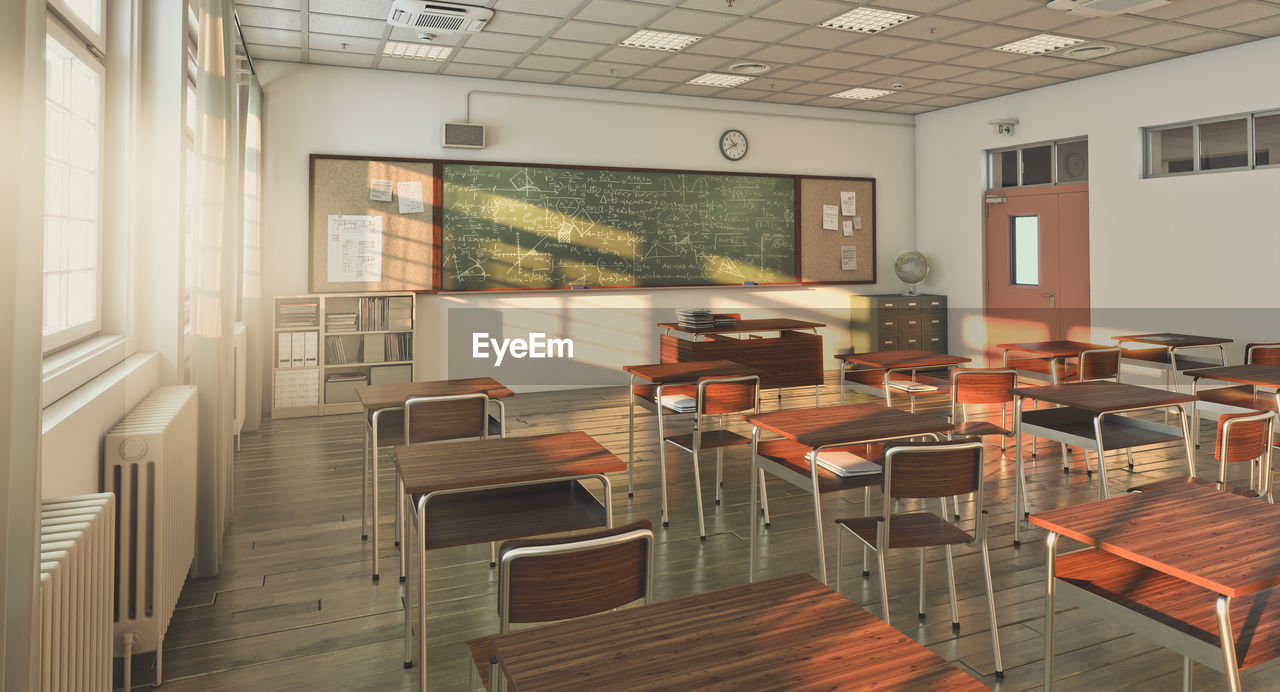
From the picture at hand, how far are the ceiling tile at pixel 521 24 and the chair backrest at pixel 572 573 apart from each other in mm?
4830

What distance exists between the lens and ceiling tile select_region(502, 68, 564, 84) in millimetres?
7215

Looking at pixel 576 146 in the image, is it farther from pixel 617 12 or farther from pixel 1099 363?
pixel 1099 363

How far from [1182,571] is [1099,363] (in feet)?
13.2

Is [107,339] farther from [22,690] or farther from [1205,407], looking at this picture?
[1205,407]

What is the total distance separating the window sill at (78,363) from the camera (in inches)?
88.8

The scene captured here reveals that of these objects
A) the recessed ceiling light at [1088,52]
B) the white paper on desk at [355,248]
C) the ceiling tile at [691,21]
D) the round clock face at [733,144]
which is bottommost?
the white paper on desk at [355,248]

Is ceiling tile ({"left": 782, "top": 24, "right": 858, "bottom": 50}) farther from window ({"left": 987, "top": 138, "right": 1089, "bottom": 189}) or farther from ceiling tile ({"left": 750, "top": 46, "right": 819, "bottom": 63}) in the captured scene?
window ({"left": 987, "top": 138, "right": 1089, "bottom": 189})

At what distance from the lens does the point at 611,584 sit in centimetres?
177

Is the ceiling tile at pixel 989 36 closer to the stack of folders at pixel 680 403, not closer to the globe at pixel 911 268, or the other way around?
the globe at pixel 911 268

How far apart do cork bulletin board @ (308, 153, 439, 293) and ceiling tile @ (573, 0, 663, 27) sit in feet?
7.73

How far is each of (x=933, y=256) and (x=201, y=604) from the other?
833 cm

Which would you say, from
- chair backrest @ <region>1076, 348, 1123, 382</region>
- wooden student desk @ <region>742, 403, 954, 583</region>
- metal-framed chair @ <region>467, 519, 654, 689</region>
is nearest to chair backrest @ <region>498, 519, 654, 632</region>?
metal-framed chair @ <region>467, 519, 654, 689</region>

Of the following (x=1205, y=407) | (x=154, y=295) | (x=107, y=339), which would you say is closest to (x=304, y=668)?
(x=107, y=339)

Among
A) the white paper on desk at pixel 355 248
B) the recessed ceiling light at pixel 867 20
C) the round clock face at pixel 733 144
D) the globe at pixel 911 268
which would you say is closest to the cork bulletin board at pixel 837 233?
the globe at pixel 911 268
